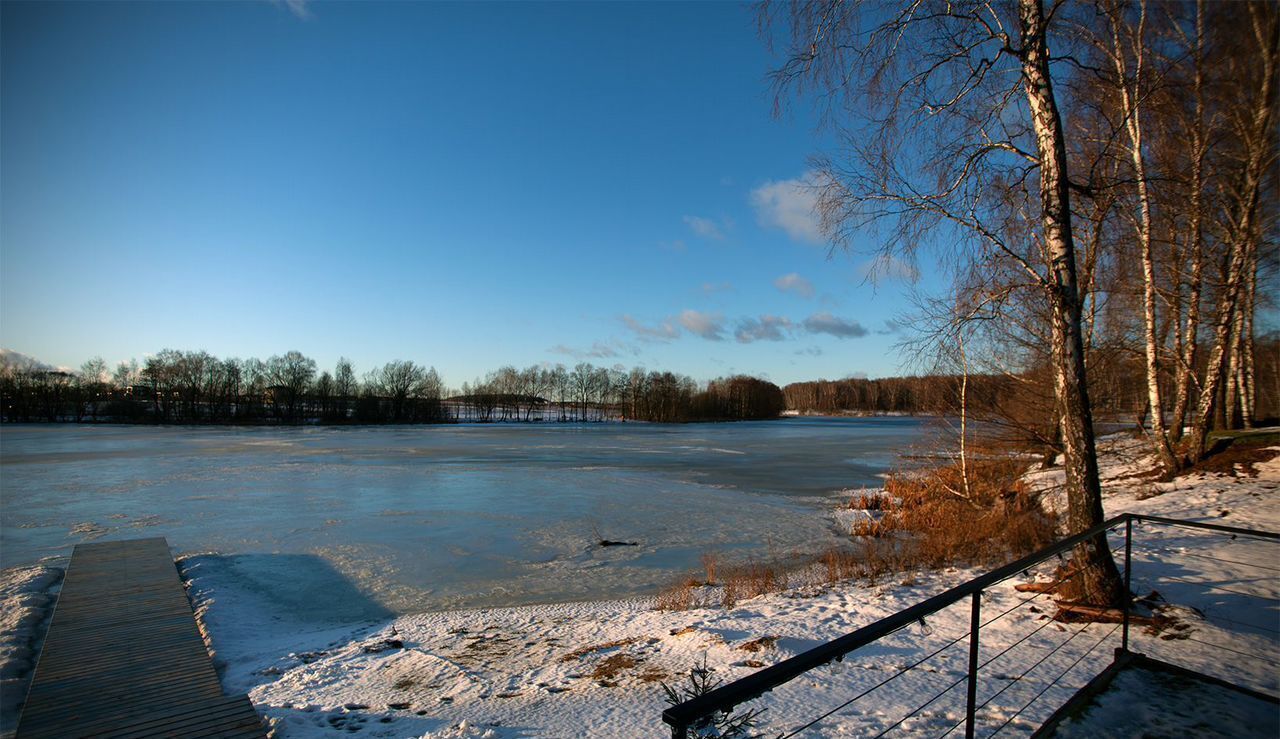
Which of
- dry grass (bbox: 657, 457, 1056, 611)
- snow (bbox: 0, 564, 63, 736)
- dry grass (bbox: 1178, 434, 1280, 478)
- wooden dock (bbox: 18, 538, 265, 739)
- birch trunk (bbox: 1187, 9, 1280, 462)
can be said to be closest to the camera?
wooden dock (bbox: 18, 538, 265, 739)

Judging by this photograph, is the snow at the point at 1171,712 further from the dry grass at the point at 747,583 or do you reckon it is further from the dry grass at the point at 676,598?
the dry grass at the point at 676,598

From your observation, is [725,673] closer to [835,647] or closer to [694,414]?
[835,647]

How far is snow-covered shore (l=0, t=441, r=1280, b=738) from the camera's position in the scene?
4410 millimetres

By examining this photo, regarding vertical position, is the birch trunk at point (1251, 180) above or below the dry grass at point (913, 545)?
above

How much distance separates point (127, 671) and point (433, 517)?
8799 millimetres

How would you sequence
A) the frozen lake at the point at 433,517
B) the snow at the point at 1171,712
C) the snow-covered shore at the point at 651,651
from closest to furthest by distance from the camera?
the snow at the point at 1171,712 < the snow-covered shore at the point at 651,651 < the frozen lake at the point at 433,517

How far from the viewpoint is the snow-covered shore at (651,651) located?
4410mm

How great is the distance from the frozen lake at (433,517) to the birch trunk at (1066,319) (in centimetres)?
531

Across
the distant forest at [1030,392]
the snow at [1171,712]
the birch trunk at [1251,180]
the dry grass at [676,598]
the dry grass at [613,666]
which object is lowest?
the dry grass at [676,598]

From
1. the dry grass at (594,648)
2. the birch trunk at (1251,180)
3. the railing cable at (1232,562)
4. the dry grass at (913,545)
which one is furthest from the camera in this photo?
the birch trunk at (1251,180)

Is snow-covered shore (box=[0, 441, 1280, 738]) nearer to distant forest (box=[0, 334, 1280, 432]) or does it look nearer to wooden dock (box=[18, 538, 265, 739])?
wooden dock (box=[18, 538, 265, 739])

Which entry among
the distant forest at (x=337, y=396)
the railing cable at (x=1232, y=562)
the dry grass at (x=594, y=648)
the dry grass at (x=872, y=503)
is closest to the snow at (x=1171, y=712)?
the railing cable at (x=1232, y=562)

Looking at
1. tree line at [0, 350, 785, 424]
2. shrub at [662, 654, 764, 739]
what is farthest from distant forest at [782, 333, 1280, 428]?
tree line at [0, 350, 785, 424]

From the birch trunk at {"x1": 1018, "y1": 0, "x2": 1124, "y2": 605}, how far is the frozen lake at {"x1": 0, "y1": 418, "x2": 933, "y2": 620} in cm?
531
